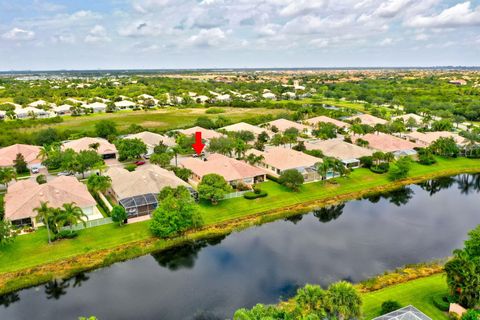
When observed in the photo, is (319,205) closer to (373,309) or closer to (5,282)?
(373,309)

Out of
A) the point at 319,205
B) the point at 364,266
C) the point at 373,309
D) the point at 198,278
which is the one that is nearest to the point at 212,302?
the point at 198,278

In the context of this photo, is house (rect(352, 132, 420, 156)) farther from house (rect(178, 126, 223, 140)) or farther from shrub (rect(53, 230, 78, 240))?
shrub (rect(53, 230, 78, 240))

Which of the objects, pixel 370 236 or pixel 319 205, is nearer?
pixel 370 236

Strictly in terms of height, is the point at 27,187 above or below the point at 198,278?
above

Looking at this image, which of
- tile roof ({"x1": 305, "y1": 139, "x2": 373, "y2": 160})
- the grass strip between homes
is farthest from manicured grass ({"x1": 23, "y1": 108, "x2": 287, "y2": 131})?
the grass strip between homes

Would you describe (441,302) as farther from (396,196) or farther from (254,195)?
(396,196)

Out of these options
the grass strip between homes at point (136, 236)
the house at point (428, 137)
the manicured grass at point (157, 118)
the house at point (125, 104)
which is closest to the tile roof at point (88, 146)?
the manicured grass at point (157, 118)

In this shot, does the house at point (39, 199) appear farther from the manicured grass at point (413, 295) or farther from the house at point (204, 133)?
the house at point (204, 133)

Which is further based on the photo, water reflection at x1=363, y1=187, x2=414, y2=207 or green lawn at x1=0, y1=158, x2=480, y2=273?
water reflection at x1=363, y1=187, x2=414, y2=207
